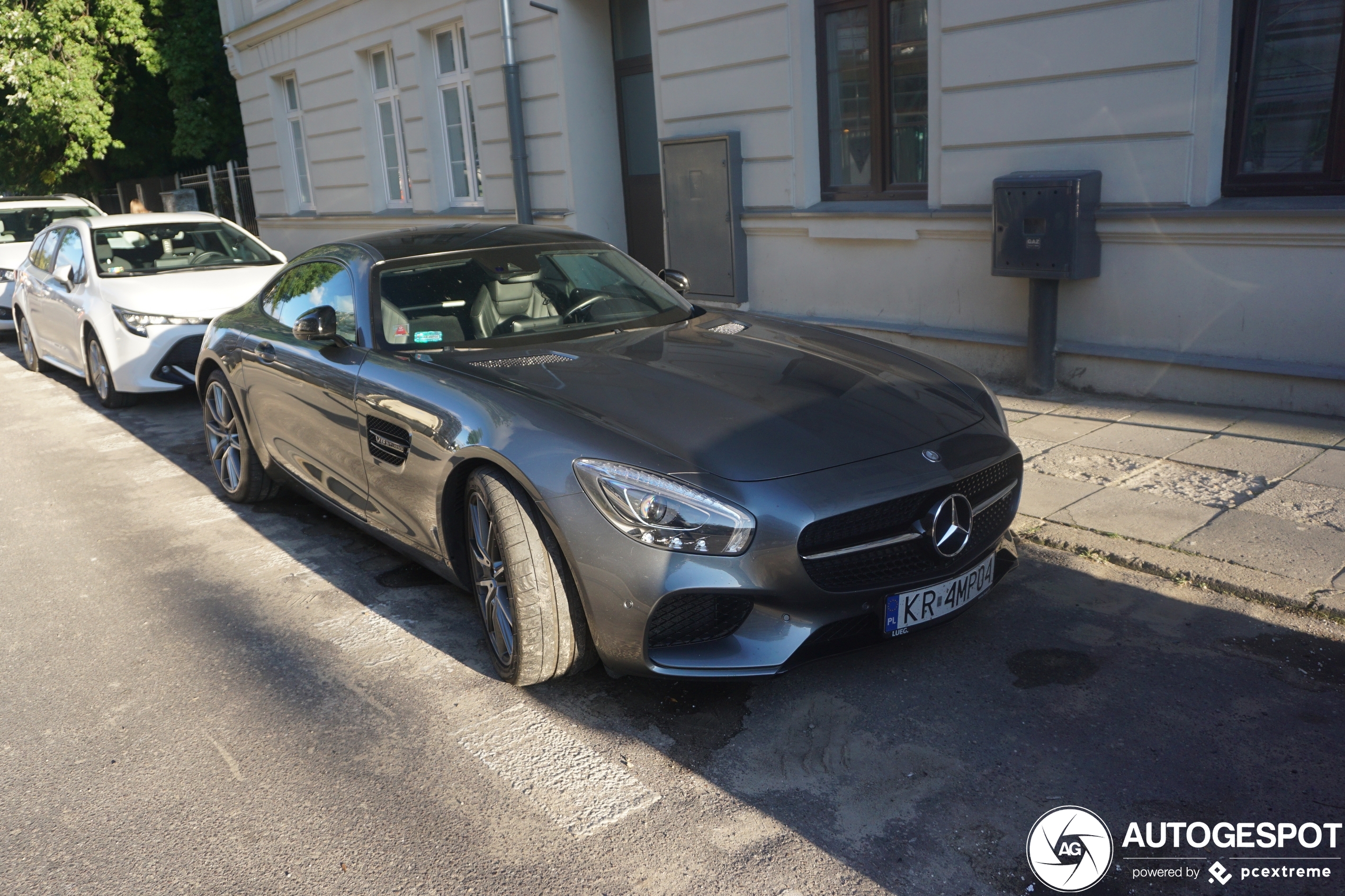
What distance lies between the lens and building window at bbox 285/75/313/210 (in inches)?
691

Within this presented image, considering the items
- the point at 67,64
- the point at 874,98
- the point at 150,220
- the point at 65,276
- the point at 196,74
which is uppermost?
the point at 67,64

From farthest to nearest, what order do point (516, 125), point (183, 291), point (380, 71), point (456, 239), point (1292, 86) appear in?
1. point (380, 71)
2. point (516, 125)
3. point (183, 291)
4. point (1292, 86)
5. point (456, 239)

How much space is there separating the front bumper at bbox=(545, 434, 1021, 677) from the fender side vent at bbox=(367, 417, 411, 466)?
3.16ft

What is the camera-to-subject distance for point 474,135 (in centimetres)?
1324

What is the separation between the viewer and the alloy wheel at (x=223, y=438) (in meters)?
5.77

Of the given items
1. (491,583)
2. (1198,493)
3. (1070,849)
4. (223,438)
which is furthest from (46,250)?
(1070,849)

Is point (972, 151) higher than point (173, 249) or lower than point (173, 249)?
higher

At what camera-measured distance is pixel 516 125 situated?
1180 centimetres

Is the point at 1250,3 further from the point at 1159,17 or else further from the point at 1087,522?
the point at 1087,522

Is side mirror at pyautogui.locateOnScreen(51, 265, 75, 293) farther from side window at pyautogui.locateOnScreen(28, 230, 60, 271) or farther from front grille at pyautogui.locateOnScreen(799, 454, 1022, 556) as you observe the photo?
front grille at pyautogui.locateOnScreen(799, 454, 1022, 556)

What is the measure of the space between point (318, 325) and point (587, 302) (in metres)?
1.14

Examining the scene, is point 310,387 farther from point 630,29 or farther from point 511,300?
point 630,29

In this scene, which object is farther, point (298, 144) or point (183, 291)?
point (298, 144)

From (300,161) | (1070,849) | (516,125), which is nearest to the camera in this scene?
(1070,849)
